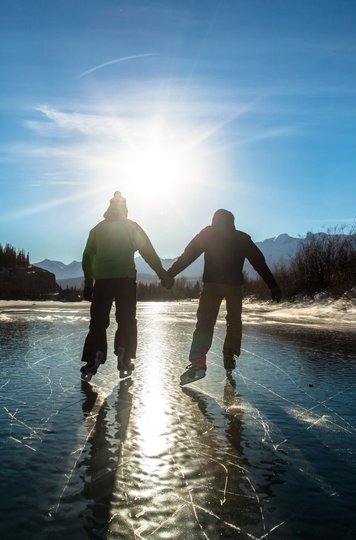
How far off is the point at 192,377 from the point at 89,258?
175 centimetres

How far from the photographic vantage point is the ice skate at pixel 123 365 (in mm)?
4816

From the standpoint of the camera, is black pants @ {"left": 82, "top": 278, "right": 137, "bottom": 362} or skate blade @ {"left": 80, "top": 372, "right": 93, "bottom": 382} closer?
skate blade @ {"left": 80, "top": 372, "right": 93, "bottom": 382}

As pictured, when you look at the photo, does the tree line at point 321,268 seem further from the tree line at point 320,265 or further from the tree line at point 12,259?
the tree line at point 12,259

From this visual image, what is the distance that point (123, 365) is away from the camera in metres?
4.85

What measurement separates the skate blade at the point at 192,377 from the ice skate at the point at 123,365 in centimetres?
64

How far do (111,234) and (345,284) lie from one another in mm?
12919

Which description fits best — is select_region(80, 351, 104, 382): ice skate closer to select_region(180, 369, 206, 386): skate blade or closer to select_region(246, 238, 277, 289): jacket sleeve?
select_region(180, 369, 206, 386): skate blade

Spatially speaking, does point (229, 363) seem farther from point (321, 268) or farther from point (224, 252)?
point (321, 268)

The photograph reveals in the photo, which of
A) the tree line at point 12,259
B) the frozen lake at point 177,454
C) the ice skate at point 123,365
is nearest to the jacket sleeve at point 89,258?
the ice skate at point 123,365

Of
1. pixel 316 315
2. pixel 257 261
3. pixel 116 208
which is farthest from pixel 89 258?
pixel 316 315

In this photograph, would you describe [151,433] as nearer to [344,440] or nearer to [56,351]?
[344,440]

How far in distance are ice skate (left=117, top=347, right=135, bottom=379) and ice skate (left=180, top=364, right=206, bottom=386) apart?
2.08 ft

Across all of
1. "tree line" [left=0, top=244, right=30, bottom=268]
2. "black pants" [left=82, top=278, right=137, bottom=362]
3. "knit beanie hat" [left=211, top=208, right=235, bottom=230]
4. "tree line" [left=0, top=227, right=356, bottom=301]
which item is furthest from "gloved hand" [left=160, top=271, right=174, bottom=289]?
"tree line" [left=0, top=244, right=30, bottom=268]

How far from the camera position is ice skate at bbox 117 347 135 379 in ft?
15.8
